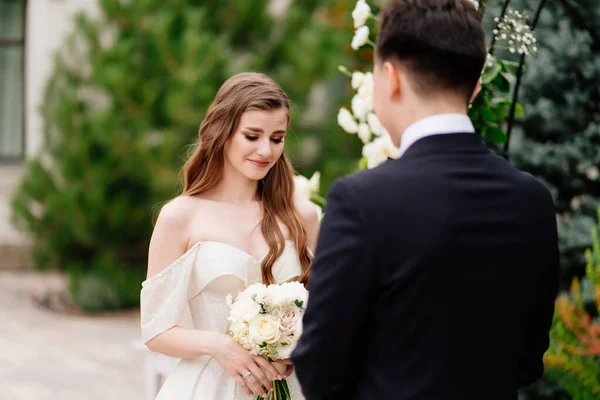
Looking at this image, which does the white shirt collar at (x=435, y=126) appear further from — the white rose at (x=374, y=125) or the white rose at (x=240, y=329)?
the white rose at (x=374, y=125)

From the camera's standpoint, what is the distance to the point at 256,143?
265 centimetres

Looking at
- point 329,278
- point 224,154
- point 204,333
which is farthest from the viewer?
point 224,154

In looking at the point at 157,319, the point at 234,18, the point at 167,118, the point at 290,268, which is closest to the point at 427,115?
the point at 290,268

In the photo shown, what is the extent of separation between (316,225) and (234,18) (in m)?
6.17

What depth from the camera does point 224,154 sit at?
278 cm

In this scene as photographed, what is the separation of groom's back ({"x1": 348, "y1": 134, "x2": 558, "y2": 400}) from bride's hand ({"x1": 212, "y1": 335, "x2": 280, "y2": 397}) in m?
0.74

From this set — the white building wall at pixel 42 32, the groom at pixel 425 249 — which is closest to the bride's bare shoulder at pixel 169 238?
the groom at pixel 425 249

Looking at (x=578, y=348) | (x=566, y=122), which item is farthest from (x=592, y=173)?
(x=578, y=348)

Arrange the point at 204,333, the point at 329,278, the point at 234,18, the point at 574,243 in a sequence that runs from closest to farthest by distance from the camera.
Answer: the point at 329,278
the point at 204,333
the point at 574,243
the point at 234,18

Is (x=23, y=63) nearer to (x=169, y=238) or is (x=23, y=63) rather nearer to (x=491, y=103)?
(x=491, y=103)

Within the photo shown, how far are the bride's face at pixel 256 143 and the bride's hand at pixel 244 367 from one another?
1.83 feet

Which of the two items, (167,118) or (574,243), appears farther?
(167,118)

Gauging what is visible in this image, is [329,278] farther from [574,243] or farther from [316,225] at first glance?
[574,243]

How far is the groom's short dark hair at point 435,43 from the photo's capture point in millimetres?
1699
